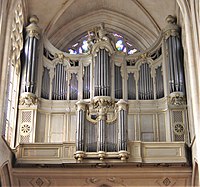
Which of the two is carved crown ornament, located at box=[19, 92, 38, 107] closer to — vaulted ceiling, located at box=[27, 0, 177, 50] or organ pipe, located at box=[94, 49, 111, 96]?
organ pipe, located at box=[94, 49, 111, 96]

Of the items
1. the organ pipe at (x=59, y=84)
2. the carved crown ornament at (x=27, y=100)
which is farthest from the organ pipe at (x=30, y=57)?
the organ pipe at (x=59, y=84)

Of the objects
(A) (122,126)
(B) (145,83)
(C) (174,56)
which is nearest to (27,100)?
(A) (122,126)

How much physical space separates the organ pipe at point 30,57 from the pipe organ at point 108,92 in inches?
1.8

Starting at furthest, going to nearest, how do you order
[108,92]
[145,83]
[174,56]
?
1. [145,83]
2. [174,56]
3. [108,92]

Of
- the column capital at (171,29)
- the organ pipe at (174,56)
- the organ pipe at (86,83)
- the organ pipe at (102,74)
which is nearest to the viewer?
the organ pipe at (174,56)

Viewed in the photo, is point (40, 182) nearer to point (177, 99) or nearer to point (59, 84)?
point (59, 84)

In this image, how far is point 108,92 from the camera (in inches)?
877

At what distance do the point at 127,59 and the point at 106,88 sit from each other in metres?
2.18

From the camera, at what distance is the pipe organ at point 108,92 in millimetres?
21531

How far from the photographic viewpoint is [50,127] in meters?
22.1

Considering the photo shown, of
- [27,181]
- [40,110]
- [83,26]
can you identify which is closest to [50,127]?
[40,110]

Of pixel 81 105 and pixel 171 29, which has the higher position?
pixel 171 29

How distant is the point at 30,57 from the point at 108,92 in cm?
391

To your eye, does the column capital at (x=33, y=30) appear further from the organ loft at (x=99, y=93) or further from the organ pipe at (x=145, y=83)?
the organ pipe at (x=145, y=83)
